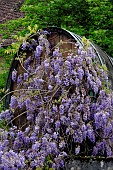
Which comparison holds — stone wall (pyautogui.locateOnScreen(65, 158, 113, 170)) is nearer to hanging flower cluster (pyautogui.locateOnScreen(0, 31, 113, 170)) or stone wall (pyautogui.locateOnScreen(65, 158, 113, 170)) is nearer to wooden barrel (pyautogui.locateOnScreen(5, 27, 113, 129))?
hanging flower cluster (pyautogui.locateOnScreen(0, 31, 113, 170))

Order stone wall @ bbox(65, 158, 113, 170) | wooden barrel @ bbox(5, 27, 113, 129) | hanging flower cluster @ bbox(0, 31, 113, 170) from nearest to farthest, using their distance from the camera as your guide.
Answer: stone wall @ bbox(65, 158, 113, 170) < hanging flower cluster @ bbox(0, 31, 113, 170) < wooden barrel @ bbox(5, 27, 113, 129)

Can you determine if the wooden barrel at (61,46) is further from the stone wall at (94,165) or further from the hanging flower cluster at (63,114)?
the stone wall at (94,165)

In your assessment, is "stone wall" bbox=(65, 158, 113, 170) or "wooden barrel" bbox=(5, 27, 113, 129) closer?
"stone wall" bbox=(65, 158, 113, 170)

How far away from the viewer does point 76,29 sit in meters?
7.71

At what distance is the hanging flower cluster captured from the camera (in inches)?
189

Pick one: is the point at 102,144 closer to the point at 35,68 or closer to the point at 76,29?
the point at 35,68

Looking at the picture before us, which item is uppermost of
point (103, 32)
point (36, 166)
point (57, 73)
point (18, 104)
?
point (103, 32)

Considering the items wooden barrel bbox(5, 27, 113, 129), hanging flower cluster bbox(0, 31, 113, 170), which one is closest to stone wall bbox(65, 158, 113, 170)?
hanging flower cluster bbox(0, 31, 113, 170)

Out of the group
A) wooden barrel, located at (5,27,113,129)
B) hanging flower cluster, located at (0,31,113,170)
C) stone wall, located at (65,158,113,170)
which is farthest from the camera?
wooden barrel, located at (5,27,113,129)

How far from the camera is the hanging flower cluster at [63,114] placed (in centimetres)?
480

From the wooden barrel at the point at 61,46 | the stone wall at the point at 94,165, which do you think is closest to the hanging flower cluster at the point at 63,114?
the wooden barrel at the point at 61,46

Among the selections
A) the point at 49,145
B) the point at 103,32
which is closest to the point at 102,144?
the point at 49,145

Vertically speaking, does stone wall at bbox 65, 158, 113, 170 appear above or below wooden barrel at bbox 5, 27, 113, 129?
below

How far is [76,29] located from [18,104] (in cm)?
279
